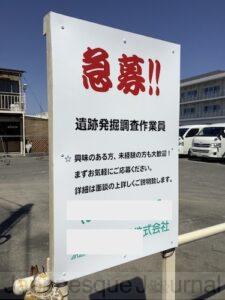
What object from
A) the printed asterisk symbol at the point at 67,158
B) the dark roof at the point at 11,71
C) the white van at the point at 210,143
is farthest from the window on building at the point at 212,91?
the printed asterisk symbol at the point at 67,158

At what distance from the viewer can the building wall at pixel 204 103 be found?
48.4 m

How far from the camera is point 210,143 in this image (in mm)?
17641

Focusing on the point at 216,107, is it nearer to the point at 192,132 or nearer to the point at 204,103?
the point at 204,103

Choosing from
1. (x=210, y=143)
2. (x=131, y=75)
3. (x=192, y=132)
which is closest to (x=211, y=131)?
(x=210, y=143)

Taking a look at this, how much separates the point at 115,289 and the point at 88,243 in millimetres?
1803

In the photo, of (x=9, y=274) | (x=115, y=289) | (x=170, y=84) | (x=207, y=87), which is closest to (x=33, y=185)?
(x=9, y=274)

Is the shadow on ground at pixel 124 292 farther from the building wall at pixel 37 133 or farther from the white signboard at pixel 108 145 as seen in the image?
the building wall at pixel 37 133

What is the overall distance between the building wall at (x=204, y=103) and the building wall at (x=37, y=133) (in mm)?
29282

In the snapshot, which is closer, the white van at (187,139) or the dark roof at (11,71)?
the white van at (187,139)

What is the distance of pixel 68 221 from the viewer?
2016mm

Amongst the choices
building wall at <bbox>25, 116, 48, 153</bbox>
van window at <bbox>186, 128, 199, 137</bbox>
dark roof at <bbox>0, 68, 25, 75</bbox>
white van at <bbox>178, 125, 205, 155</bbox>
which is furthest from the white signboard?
dark roof at <bbox>0, 68, 25, 75</bbox>

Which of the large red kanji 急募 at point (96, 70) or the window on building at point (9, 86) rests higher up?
the window on building at point (9, 86)

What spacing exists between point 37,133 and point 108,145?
970 inches

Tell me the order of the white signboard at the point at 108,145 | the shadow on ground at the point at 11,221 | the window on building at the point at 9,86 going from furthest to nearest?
the window on building at the point at 9,86 → the shadow on ground at the point at 11,221 → the white signboard at the point at 108,145
